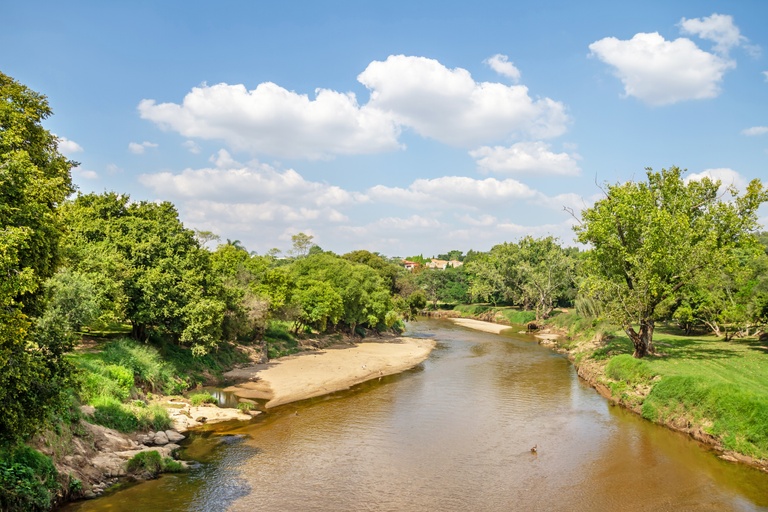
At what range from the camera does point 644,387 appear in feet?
117

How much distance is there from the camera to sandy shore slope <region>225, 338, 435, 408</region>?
126 ft

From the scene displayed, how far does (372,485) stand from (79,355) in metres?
21.0

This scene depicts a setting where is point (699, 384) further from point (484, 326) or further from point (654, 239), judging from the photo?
point (484, 326)

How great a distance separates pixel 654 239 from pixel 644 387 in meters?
12.2

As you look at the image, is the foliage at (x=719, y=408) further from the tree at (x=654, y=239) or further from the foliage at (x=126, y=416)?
the foliage at (x=126, y=416)

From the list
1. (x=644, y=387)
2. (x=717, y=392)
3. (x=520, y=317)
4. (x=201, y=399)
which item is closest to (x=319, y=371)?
(x=201, y=399)

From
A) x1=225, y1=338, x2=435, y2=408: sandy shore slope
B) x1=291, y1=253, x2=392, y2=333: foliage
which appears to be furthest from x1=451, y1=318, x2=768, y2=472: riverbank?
x1=291, y1=253, x2=392, y2=333: foliage

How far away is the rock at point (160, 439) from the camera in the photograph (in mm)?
25297

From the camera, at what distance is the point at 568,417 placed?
110ft

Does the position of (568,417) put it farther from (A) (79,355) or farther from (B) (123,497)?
(A) (79,355)

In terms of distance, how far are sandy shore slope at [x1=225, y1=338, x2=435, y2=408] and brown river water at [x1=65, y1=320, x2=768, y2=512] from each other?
2.73 metres

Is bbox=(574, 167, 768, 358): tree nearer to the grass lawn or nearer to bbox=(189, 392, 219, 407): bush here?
the grass lawn

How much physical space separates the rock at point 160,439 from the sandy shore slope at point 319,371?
31.2 feet

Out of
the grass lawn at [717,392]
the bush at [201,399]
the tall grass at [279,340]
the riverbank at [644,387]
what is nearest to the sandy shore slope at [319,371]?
the tall grass at [279,340]
